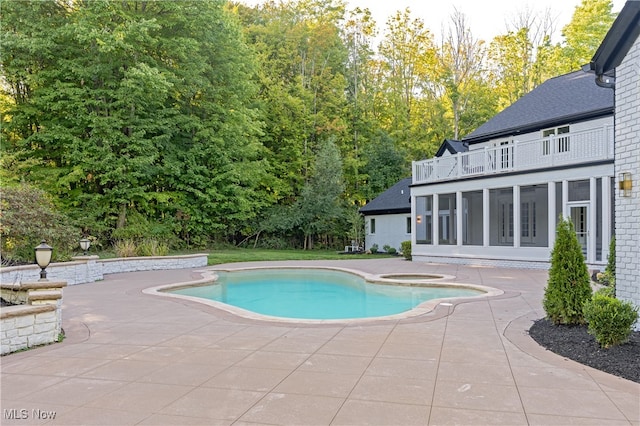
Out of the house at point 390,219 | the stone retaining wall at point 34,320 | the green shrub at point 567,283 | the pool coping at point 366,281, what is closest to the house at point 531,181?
the house at point 390,219

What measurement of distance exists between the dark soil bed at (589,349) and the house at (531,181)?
21.1 feet

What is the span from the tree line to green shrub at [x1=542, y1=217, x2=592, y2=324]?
17012mm

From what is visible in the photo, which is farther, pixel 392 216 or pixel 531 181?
pixel 392 216

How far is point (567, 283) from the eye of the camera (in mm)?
5969

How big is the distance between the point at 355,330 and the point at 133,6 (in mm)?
20744

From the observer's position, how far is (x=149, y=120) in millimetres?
20391

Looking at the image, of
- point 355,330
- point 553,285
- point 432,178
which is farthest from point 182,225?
point 553,285

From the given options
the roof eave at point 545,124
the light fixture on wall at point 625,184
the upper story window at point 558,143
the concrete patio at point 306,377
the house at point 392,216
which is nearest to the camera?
the concrete patio at point 306,377

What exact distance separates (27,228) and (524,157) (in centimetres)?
1561

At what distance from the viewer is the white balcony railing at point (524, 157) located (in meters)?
13.3

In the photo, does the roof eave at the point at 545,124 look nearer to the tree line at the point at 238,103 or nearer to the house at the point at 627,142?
the tree line at the point at 238,103

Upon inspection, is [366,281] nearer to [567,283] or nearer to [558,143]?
[567,283]

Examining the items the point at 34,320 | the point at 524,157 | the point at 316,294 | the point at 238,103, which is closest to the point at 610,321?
the point at 34,320

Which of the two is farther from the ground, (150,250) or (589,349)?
(150,250)
